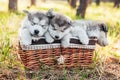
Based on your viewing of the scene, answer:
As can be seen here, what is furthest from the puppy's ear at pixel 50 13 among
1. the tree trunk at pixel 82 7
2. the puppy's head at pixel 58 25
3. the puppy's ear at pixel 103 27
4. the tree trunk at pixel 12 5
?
the tree trunk at pixel 12 5

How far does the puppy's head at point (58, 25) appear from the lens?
5238 millimetres

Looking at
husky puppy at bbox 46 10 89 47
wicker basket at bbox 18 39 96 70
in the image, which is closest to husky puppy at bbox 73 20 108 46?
wicker basket at bbox 18 39 96 70

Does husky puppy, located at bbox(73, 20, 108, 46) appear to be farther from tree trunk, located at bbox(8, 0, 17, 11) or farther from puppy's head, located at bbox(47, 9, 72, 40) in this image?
tree trunk, located at bbox(8, 0, 17, 11)

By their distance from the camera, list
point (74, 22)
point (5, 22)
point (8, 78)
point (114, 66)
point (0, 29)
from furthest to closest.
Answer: point (5, 22)
point (0, 29)
point (114, 66)
point (74, 22)
point (8, 78)

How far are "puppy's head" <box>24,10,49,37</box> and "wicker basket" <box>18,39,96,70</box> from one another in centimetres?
17

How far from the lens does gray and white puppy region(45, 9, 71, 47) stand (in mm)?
5242

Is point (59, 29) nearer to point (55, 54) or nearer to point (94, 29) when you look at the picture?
point (55, 54)

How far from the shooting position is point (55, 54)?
549cm

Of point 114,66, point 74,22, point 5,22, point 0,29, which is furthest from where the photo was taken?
point 5,22

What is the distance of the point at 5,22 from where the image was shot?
7500 mm

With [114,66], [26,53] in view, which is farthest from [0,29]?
[114,66]

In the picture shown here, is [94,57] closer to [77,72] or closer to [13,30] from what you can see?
[77,72]

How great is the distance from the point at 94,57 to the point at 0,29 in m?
1.82

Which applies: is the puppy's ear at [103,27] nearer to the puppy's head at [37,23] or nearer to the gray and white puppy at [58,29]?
the gray and white puppy at [58,29]
